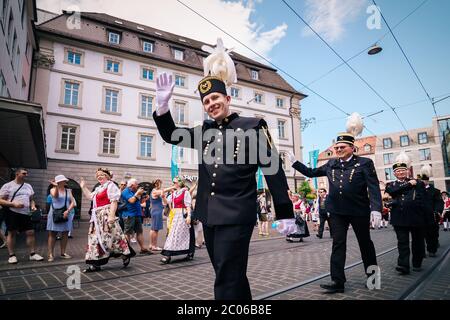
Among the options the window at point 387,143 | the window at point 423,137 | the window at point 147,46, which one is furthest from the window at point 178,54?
the window at point 423,137

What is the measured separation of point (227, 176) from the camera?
92.9 inches

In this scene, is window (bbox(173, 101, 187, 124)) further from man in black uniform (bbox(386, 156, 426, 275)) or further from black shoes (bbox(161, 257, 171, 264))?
man in black uniform (bbox(386, 156, 426, 275))

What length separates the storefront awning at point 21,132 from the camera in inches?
295

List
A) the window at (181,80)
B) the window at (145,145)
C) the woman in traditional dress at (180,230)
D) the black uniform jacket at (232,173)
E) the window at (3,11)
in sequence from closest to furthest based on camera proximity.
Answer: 1. the black uniform jacket at (232,173)
2. the woman in traditional dress at (180,230)
3. the window at (3,11)
4. the window at (145,145)
5. the window at (181,80)

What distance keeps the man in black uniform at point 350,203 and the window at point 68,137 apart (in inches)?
872

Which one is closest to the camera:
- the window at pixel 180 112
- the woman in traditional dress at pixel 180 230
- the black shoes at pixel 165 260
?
the black shoes at pixel 165 260

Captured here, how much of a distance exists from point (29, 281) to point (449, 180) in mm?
61152

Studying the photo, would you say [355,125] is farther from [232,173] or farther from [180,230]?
[180,230]

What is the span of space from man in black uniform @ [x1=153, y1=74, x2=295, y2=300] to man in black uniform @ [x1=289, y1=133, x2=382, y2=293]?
201cm

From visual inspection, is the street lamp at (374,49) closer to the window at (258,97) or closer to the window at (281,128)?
the window at (258,97)

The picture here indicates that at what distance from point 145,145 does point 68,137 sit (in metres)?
6.06

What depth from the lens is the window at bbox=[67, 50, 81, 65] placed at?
75.8 feet
